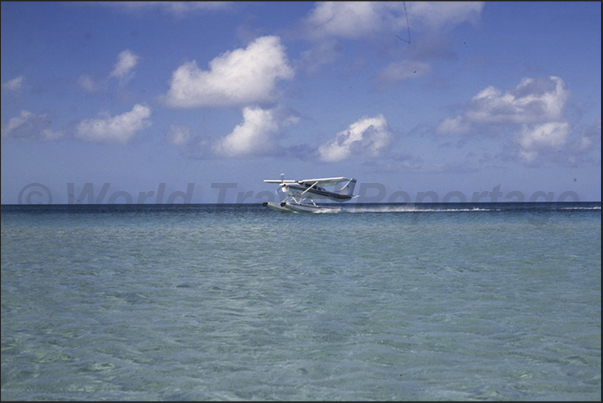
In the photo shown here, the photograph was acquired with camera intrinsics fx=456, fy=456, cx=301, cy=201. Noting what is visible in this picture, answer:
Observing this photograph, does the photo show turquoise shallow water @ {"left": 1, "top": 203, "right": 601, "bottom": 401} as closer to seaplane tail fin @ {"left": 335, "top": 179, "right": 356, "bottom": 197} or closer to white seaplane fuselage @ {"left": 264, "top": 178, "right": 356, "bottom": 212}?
white seaplane fuselage @ {"left": 264, "top": 178, "right": 356, "bottom": 212}

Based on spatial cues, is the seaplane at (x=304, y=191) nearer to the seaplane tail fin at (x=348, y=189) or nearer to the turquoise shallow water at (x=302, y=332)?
the seaplane tail fin at (x=348, y=189)

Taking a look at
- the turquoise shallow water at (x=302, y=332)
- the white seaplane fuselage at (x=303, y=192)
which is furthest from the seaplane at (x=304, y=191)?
the turquoise shallow water at (x=302, y=332)

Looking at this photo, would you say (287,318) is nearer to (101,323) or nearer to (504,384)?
(101,323)

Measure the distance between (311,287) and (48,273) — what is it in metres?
5.49

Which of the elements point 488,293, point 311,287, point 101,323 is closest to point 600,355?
point 488,293

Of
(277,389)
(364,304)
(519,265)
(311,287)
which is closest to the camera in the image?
(277,389)

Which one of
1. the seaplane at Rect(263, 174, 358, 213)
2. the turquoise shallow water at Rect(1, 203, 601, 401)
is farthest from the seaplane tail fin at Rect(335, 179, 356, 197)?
the turquoise shallow water at Rect(1, 203, 601, 401)

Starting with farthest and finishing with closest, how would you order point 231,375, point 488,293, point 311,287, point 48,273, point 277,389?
point 48,273, point 311,287, point 488,293, point 231,375, point 277,389

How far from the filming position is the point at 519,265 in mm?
10453

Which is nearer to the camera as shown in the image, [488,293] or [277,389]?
[277,389]

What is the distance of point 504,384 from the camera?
3.67 meters

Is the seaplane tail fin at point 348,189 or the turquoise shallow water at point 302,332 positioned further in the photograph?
the seaplane tail fin at point 348,189

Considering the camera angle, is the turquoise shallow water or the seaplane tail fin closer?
the turquoise shallow water

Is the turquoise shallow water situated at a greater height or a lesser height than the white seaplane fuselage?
lesser
